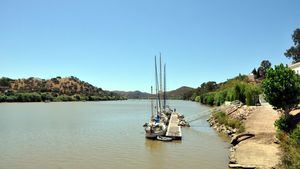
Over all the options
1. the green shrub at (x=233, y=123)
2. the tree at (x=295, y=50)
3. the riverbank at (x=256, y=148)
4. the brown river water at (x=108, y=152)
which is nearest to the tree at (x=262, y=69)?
the tree at (x=295, y=50)

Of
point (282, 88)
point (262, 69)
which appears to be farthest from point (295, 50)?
point (282, 88)

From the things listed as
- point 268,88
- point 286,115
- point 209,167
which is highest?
point 268,88

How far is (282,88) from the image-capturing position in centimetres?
2566

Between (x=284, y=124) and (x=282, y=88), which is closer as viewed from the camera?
(x=282, y=88)

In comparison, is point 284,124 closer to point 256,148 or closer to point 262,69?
point 256,148

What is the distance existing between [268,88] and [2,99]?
146 metres

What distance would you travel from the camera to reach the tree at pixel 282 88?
25.8 m

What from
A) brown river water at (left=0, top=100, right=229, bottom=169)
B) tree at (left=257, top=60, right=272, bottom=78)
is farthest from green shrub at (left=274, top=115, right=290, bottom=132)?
tree at (left=257, top=60, right=272, bottom=78)

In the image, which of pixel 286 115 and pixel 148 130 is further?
pixel 148 130

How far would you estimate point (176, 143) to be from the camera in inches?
1214

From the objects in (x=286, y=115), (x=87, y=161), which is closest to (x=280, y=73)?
(x=286, y=115)

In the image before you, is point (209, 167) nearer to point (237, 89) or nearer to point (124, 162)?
point (124, 162)

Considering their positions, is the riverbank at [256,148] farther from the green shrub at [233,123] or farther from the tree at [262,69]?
the tree at [262,69]

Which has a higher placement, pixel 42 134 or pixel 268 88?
pixel 268 88
